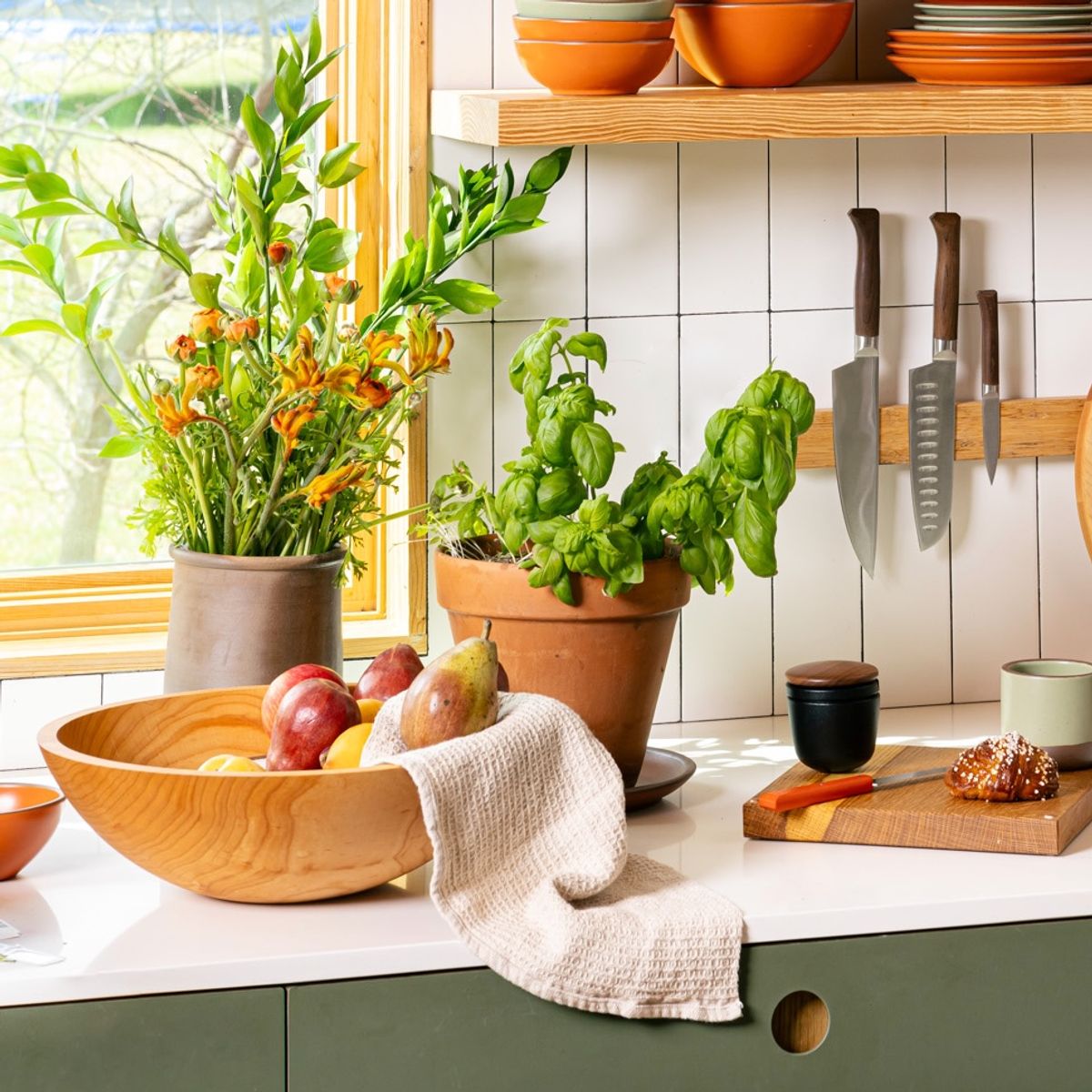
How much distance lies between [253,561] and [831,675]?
0.56 m

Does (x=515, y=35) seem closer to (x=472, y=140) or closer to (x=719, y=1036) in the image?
(x=472, y=140)

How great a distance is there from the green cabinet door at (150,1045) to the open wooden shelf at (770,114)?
82 cm

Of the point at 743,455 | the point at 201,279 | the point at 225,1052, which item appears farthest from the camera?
the point at 201,279

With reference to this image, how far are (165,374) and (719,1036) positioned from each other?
0.97 meters

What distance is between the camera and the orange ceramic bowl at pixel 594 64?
5.34 ft

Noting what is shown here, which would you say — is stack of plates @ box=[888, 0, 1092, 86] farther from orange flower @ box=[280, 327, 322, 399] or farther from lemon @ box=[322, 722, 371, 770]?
lemon @ box=[322, 722, 371, 770]

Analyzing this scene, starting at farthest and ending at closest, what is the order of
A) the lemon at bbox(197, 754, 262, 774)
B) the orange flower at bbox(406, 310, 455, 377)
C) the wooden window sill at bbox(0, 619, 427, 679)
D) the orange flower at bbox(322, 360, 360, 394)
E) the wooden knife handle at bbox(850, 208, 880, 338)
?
the wooden knife handle at bbox(850, 208, 880, 338) → the wooden window sill at bbox(0, 619, 427, 679) → the orange flower at bbox(406, 310, 455, 377) → the orange flower at bbox(322, 360, 360, 394) → the lemon at bbox(197, 754, 262, 774)

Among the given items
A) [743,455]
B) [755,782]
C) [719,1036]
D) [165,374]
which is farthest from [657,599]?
[165,374]

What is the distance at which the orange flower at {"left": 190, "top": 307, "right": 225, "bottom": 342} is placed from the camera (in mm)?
1612

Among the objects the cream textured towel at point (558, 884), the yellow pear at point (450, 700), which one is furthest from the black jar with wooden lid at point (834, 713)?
the yellow pear at point (450, 700)

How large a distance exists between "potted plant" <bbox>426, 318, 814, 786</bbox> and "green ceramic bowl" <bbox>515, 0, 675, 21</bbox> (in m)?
0.29

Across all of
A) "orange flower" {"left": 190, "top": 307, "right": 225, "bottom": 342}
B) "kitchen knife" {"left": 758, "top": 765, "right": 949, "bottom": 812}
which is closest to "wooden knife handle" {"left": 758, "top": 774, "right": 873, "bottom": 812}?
"kitchen knife" {"left": 758, "top": 765, "right": 949, "bottom": 812}

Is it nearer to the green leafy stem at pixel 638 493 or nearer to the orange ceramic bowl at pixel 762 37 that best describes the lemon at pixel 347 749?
the green leafy stem at pixel 638 493

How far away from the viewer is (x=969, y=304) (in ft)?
6.61
